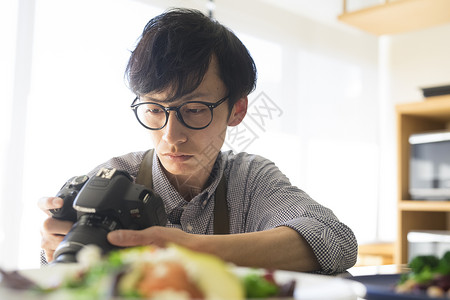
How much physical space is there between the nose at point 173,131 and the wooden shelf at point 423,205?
1.85 m

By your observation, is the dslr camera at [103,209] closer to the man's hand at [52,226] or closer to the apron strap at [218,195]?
the man's hand at [52,226]

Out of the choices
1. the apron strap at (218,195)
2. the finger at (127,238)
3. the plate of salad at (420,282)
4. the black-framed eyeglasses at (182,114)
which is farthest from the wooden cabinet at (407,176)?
the finger at (127,238)

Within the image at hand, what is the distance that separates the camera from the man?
35.6 inches

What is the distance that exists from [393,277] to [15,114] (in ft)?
5.26

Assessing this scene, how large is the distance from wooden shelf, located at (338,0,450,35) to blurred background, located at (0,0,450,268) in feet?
1.15

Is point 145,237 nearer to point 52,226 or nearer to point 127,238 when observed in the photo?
point 127,238

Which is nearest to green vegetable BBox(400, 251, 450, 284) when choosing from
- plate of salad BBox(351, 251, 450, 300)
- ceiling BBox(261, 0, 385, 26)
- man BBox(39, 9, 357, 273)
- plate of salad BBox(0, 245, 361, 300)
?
plate of salad BBox(351, 251, 450, 300)

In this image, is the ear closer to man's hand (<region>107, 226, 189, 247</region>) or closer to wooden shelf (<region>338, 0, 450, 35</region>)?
man's hand (<region>107, 226, 189, 247</region>)

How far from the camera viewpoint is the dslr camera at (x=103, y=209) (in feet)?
2.23

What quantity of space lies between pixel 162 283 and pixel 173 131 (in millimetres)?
707

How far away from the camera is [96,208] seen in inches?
27.8

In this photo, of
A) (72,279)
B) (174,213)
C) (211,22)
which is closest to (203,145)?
(174,213)

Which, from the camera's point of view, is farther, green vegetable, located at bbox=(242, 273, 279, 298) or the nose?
the nose

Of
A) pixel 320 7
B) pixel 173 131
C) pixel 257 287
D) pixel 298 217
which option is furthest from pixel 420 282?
pixel 320 7
